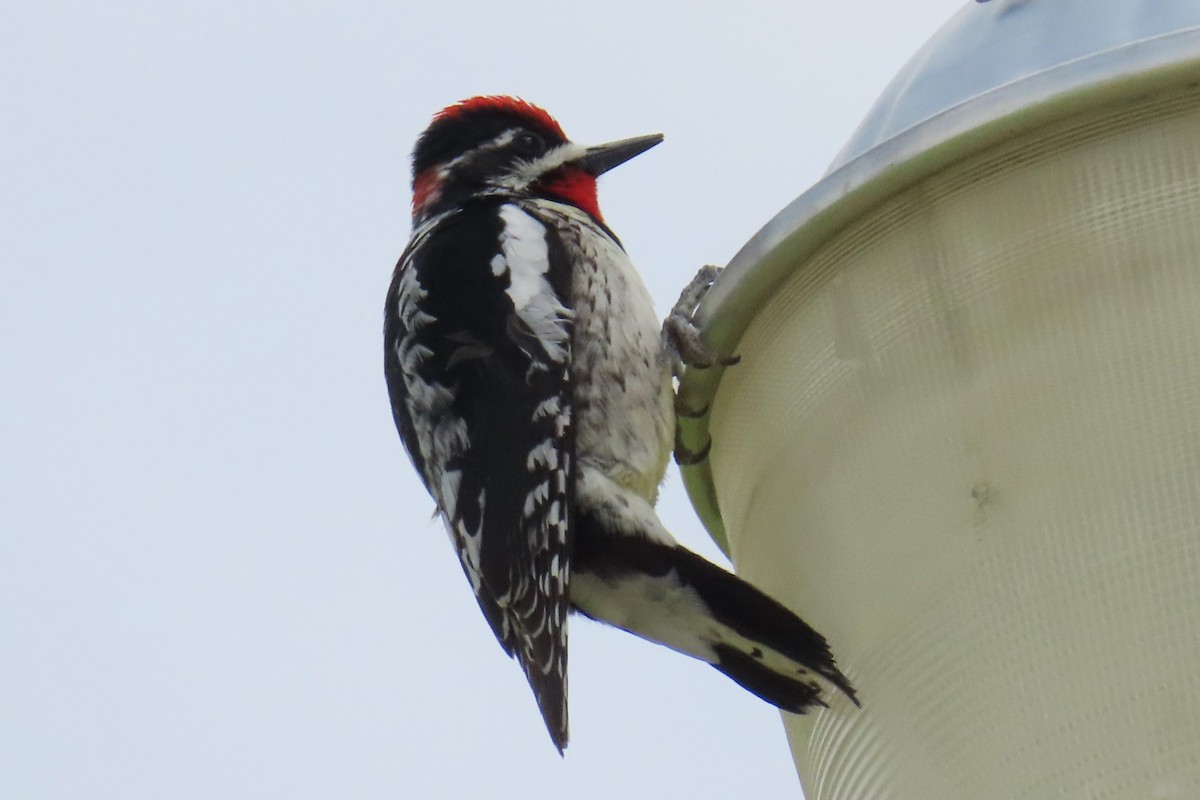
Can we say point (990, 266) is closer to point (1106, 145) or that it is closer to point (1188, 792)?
point (1106, 145)

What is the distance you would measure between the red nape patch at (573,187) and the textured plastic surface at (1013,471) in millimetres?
1896

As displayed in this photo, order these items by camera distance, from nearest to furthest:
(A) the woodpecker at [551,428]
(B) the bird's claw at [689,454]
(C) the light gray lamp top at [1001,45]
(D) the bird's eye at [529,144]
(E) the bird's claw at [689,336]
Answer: (C) the light gray lamp top at [1001,45] → (E) the bird's claw at [689,336] → (B) the bird's claw at [689,454] → (A) the woodpecker at [551,428] → (D) the bird's eye at [529,144]

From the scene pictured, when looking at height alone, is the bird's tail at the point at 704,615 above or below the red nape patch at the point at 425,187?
below

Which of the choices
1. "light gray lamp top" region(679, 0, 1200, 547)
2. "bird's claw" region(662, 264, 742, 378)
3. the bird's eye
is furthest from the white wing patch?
"light gray lamp top" region(679, 0, 1200, 547)

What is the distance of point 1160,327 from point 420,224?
2631 millimetres

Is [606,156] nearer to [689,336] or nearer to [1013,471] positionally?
[689,336]

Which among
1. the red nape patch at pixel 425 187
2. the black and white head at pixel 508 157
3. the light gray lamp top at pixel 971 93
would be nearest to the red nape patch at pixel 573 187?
the black and white head at pixel 508 157

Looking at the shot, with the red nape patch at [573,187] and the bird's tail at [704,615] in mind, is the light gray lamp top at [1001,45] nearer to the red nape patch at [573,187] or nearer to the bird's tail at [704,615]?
the bird's tail at [704,615]

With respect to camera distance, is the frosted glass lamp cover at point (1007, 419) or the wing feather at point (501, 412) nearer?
the frosted glass lamp cover at point (1007, 419)

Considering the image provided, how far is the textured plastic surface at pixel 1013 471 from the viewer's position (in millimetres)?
1644

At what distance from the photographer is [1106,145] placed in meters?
1.83

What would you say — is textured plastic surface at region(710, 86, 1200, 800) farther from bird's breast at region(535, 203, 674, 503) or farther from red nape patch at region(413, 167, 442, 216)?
red nape patch at region(413, 167, 442, 216)

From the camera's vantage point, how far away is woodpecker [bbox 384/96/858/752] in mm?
2709

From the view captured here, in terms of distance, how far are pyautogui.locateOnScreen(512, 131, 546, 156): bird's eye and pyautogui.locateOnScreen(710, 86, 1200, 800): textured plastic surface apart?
6.71 ft
